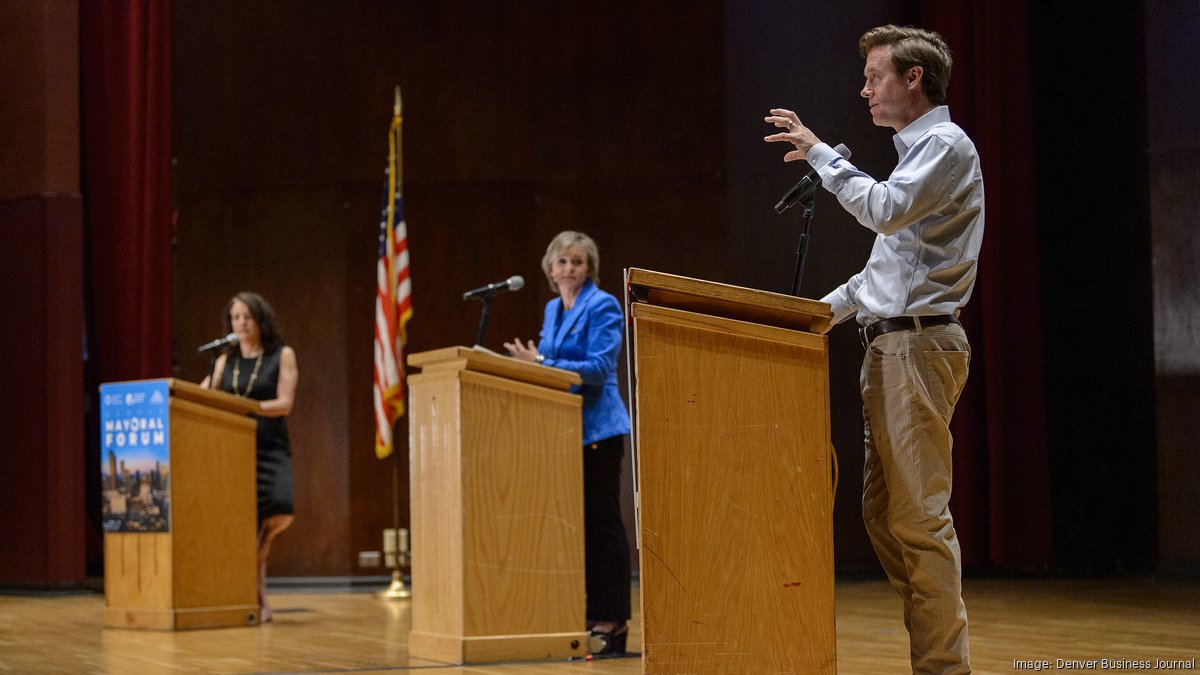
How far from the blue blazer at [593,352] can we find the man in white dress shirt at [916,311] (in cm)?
157

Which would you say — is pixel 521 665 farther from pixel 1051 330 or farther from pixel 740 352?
pixel 1051 330

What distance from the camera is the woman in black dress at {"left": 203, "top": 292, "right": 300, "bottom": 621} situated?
5.63 meters

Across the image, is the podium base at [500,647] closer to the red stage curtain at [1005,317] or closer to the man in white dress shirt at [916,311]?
the man in white dress shirt at [916,311]

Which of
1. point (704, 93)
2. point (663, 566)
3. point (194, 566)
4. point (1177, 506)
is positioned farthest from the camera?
point (704, 93)

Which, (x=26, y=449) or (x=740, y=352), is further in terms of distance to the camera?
(x=26, y=449)

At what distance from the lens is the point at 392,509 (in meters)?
7.30

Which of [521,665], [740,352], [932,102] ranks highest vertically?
[932,102]

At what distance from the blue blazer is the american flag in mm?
2521

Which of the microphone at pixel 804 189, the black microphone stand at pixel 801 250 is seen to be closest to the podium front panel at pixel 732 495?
the black microphone stand at pixel 801 250

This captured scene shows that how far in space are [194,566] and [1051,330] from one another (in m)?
4.41

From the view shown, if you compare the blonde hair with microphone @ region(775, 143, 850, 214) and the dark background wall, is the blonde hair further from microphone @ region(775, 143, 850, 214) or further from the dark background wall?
the dark background wall

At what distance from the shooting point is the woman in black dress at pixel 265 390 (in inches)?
222

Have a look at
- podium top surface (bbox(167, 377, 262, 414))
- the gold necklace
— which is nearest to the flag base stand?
the gold necklace

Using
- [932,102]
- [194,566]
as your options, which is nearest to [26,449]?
[194,566]
